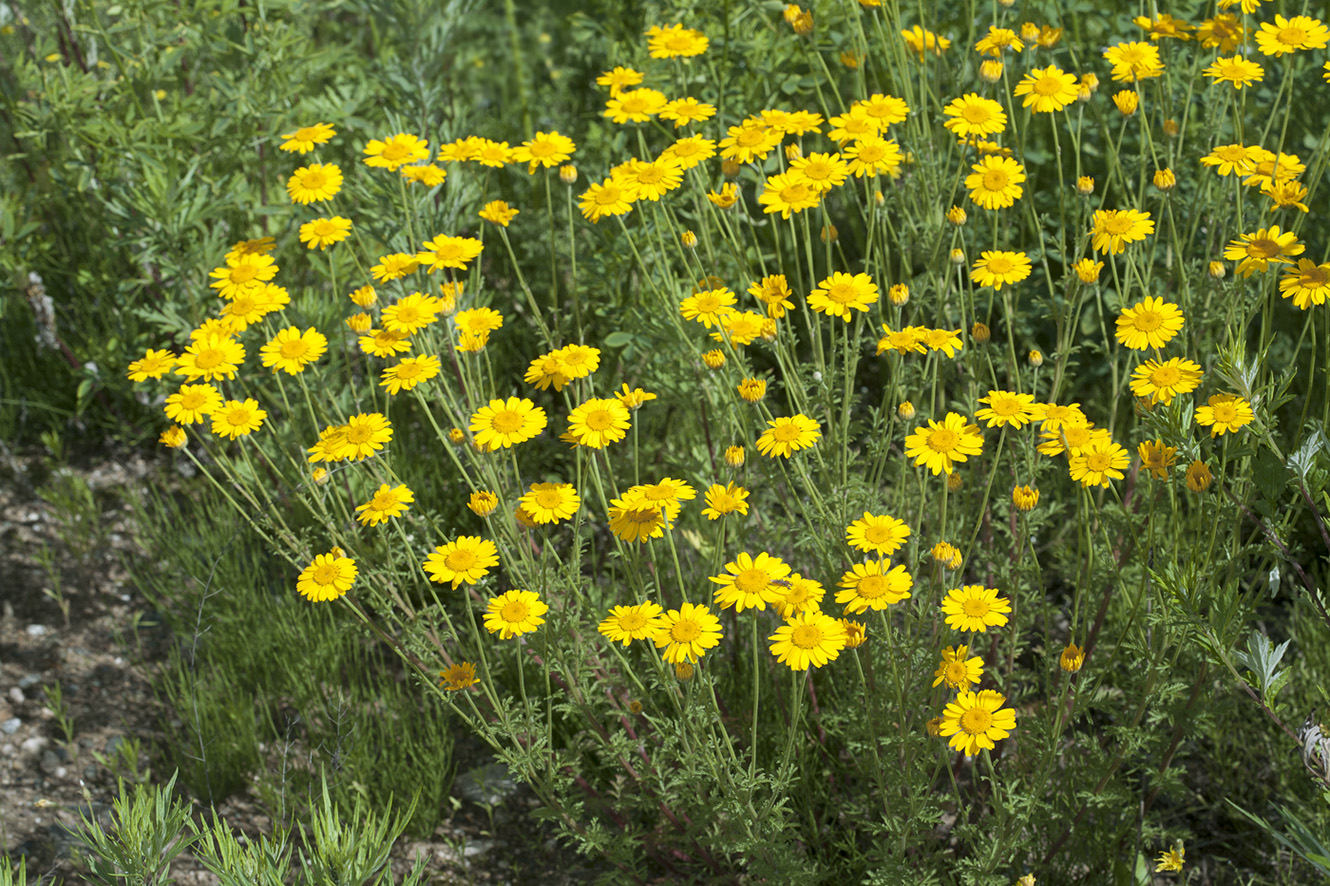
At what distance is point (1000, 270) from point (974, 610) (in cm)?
72

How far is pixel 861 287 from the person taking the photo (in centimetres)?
219

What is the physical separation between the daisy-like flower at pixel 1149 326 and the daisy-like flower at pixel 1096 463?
0.24m

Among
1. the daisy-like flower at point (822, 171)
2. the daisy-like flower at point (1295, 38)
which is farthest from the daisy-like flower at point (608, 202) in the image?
the daisy-like flower at point (1295, 38)

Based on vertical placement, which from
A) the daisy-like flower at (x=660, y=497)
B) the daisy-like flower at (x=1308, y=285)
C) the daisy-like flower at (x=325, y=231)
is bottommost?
the daisy-like flower at (x=660, y=497)

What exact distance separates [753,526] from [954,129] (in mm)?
990

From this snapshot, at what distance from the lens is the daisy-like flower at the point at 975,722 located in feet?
5.88

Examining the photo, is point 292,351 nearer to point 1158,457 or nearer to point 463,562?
point 463,562

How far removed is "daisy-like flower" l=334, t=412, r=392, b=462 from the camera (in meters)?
2.08

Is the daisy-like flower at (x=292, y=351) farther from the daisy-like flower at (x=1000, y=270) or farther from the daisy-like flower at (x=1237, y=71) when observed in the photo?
the daisy-like flower at (x=1237, y=71)

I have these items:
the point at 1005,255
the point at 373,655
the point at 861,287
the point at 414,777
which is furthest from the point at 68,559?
the point at 1005,255

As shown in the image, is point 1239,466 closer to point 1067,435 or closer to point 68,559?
point 1067,435

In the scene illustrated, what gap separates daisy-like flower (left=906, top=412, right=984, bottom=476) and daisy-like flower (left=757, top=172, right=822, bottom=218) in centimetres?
57

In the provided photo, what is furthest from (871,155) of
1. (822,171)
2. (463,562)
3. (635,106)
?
(463,562)

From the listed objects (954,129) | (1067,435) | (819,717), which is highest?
(954,129)
